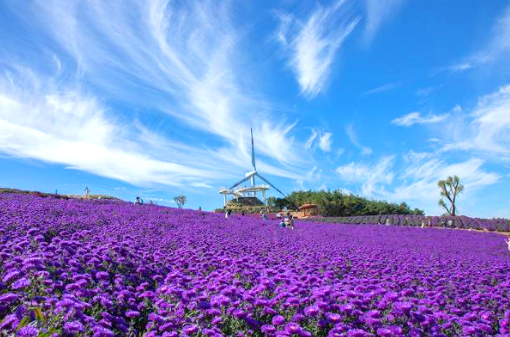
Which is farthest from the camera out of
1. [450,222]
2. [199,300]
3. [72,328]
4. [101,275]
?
[450,222]

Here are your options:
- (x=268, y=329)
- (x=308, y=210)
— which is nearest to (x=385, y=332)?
(x=268, y=329)

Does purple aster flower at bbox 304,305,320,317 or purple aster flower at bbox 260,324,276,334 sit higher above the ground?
purple aster flower at bbox 304,305,320,317

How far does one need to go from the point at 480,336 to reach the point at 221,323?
325cm

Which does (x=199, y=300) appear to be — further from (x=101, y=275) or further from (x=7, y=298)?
(x=7, y=298)

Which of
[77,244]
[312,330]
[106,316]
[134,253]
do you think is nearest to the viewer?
[106,316]

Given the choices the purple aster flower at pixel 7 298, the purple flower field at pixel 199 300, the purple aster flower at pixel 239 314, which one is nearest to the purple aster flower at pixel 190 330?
the purple flower field at pixel 199 300

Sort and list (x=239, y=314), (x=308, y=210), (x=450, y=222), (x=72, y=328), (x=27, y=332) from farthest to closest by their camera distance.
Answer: (x=308, y=210)
(x=450, y=222)
(x=239, y=314)
(x=72, y=328)
(x=27, y=332)

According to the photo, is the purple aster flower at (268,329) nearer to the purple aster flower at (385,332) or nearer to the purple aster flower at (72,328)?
the purple aster flower at (385,332)

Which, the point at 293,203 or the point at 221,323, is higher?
the point at 293,203

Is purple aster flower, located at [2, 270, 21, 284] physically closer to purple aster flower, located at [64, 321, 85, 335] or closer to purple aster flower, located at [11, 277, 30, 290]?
purple aster flower, located at [11, 277, 30, 290]

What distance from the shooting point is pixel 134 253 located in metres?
7.16

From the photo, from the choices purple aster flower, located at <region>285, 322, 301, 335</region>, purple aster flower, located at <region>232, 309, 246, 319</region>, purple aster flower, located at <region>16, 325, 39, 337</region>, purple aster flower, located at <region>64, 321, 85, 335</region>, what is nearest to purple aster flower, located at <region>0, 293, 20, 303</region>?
purple aster flower, located at <region>64, 321, 85, 335</region>

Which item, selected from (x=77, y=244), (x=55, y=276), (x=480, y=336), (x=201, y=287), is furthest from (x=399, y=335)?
(x=77, y=244)

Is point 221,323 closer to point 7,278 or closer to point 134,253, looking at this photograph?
point 7,278
